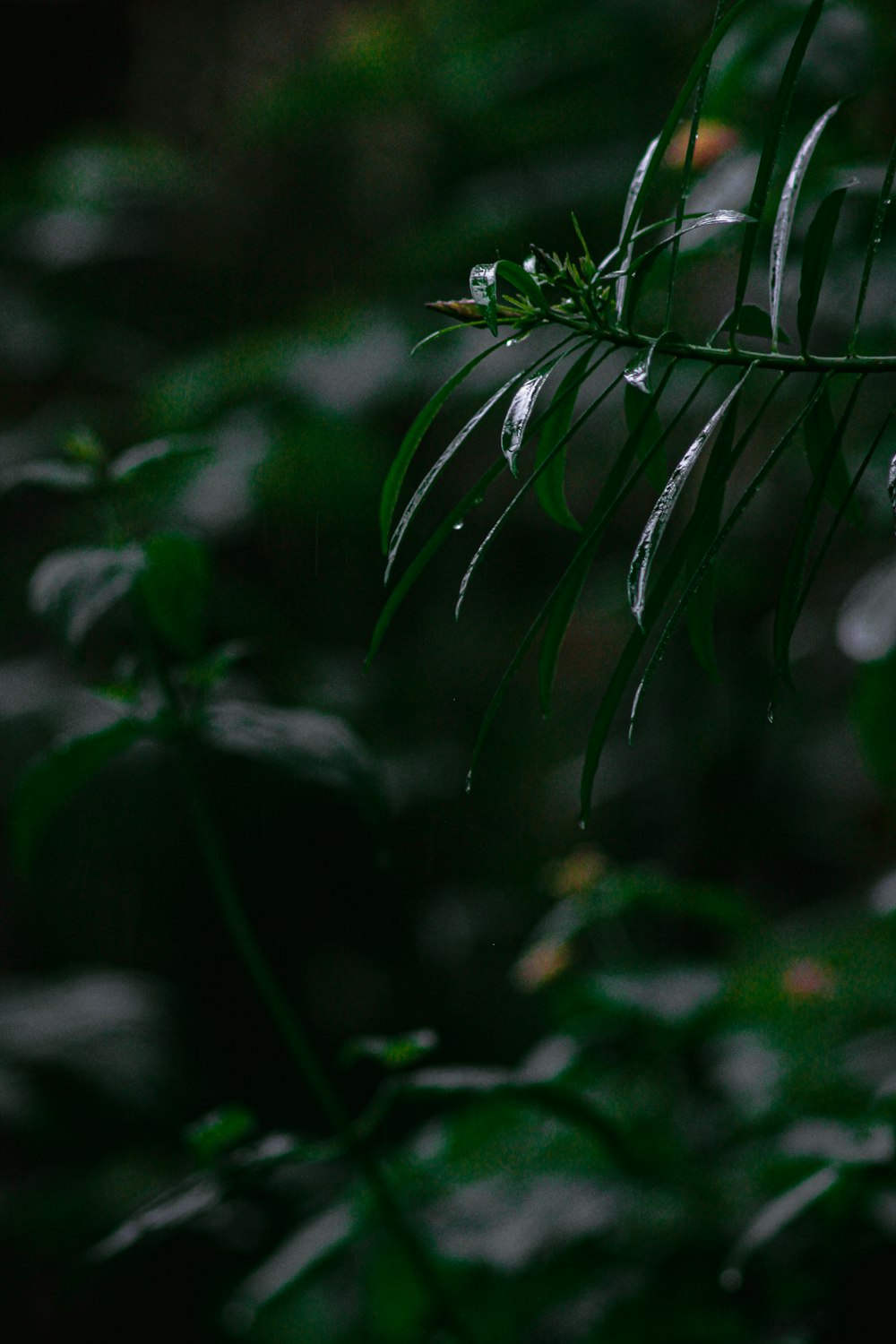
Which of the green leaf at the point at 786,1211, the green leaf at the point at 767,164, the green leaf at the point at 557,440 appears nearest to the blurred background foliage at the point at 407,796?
the green leaf at the point at 786,1211

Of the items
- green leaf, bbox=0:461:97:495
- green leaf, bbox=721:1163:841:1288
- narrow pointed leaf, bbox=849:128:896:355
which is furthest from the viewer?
green leaf, bbox=0:461:97:495

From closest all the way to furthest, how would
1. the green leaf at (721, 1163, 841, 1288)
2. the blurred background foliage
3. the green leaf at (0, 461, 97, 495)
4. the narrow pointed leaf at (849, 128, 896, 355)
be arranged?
the narrow pointed leaf at (849, 128, 896, 355), the green leaf at (721, 1163, 841, 1288), the green leaf at (0, 461, 97, 495), the blurred background foliage

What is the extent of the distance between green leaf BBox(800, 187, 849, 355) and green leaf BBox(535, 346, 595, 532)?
7 centimetres

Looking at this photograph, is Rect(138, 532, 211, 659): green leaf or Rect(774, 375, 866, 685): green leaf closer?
Rect(774, 375, 866, 685): green leaf

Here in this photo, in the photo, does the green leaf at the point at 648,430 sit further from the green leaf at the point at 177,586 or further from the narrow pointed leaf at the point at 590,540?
the green leaf at the point at 177,586

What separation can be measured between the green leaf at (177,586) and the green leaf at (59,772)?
5cm

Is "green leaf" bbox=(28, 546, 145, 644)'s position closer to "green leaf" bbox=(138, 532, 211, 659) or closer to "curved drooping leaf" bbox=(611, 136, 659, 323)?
"green leaf" bbox=(138, 532, 211, 659)

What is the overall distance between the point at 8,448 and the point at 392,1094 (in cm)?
107

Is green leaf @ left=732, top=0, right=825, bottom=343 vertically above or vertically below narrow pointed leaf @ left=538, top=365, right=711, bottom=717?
above

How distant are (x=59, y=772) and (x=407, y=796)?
1140mm

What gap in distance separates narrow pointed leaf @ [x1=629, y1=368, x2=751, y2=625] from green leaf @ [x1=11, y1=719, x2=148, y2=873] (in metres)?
0.33

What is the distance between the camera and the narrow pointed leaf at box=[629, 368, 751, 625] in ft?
1.11

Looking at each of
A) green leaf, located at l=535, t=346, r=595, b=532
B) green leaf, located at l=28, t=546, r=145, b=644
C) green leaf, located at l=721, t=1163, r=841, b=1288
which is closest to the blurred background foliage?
green leaf, located at l=721, t=1163, r=841, b=1288

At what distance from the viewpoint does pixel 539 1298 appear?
0.71 meters
